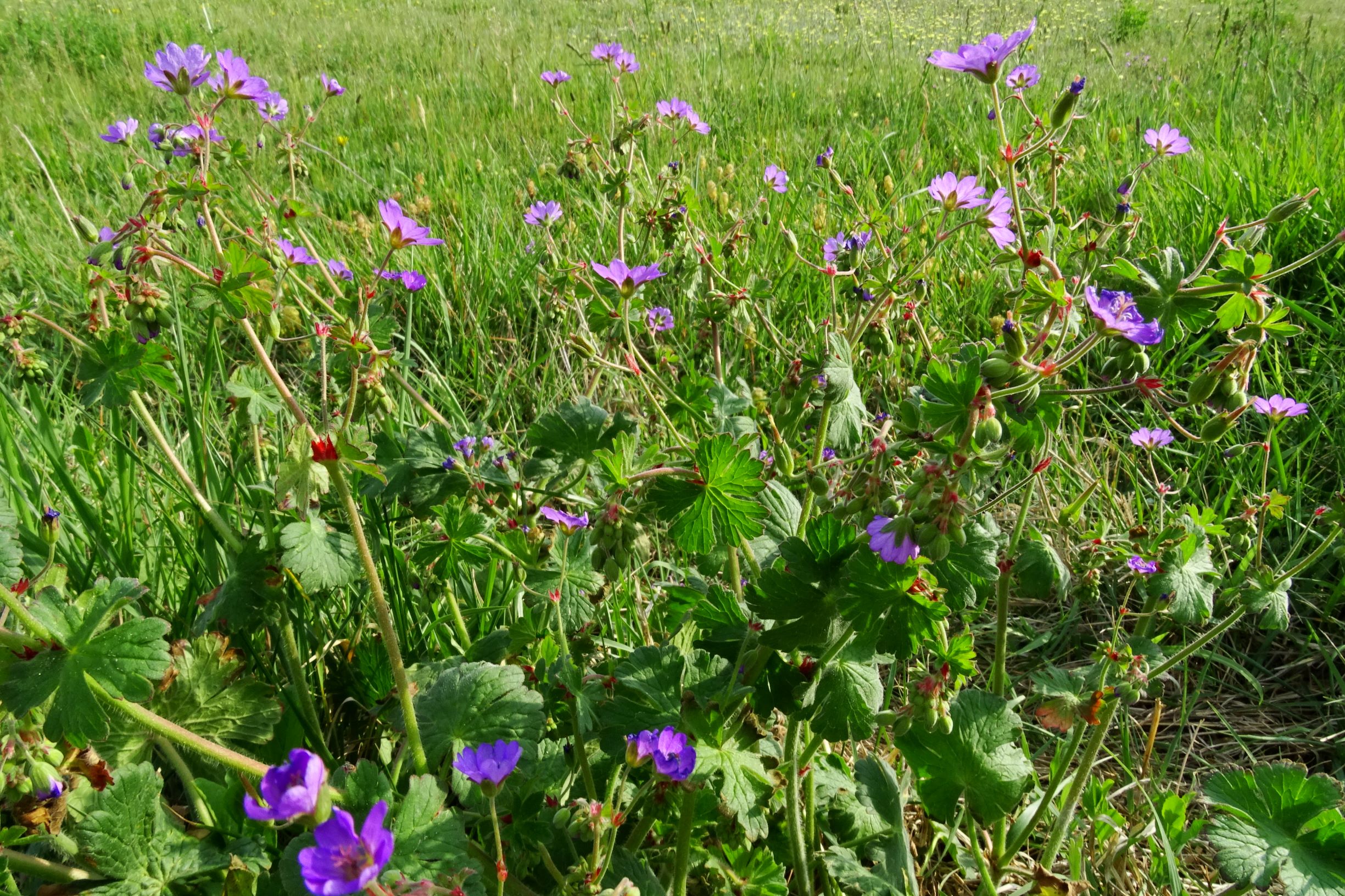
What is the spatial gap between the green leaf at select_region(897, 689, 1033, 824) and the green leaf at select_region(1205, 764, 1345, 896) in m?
0.27

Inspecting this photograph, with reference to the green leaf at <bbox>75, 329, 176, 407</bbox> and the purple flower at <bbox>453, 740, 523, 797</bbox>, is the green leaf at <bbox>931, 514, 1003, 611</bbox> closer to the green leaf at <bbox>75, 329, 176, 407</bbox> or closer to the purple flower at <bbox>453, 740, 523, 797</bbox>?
the purple flower at <bbox>453, 740, 523, 797</bbox>

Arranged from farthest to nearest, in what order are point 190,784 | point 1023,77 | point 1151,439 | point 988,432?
1. point 1023,77
2. point 1151,439
3. point 190,784
4. point 988,432

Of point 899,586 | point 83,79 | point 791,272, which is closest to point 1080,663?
point 899,586

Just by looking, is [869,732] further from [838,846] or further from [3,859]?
[3,859]

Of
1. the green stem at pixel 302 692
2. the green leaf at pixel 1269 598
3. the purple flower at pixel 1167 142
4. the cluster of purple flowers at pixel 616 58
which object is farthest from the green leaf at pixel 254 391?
the purple flower at pixel 1167 142

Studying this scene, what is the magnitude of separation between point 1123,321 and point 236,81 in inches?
49.9

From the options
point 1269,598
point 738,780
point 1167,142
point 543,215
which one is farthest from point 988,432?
point 543,215

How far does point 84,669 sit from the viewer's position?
98 cm

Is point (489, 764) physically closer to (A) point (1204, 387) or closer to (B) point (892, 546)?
(B) point (892, 546)

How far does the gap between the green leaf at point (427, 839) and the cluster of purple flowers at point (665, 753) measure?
0.66ft

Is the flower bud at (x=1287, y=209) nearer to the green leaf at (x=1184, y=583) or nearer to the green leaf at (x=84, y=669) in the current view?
the green leaf at (x=1184, y=583)

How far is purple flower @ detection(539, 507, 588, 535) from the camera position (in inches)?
55.0

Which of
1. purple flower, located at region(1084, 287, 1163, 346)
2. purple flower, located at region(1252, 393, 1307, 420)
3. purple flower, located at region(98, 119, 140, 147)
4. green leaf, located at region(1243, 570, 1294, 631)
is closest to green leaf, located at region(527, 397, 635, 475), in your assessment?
purple flower, located at region(1084, 287, 1163, 346)

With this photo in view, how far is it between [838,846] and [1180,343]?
6.51ft
